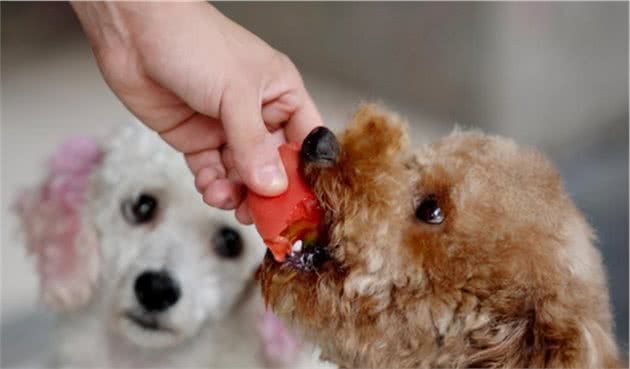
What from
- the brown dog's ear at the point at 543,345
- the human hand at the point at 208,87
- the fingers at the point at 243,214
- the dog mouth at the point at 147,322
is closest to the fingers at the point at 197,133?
the human hand at the point at 208,87

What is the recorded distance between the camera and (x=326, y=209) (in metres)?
1.06

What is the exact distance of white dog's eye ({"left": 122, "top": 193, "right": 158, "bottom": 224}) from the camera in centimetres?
156

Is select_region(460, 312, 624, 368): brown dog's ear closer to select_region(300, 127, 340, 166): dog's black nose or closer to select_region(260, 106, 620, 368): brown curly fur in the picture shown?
select_region(260, 106, 620, 368): brown curly fur

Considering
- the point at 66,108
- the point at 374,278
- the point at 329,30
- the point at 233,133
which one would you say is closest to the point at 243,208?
the point at 233,133

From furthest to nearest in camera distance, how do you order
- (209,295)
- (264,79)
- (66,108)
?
(66,108) < (209,295) < (264,79)

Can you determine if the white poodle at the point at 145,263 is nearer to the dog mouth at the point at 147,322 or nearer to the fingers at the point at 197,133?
the dog mouth at the point at 147,322

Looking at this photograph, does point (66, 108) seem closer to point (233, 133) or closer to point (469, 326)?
point (233, 133)

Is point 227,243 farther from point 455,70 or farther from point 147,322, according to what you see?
point 455,70

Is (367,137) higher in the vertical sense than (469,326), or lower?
higher

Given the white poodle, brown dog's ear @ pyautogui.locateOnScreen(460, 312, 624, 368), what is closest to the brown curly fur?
brown dog's ear @ pyautogui.locateOnScreen(460, 312, 624, 368)

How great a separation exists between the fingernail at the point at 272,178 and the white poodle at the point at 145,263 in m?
0.43

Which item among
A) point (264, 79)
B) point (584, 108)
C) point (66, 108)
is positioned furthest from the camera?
point (66, 108)

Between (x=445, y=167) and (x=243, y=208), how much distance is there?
0.27 m

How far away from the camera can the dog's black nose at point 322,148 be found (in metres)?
1.05
